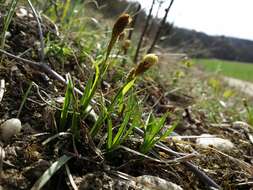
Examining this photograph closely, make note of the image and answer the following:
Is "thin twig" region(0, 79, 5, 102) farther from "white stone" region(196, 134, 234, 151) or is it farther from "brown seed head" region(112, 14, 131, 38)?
"white stone" region(196, 134, 234, 151)

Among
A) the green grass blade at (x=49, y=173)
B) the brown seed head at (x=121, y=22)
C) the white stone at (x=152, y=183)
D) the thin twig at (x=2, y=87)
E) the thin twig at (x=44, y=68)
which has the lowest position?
the white stone at (x=152, y=183)

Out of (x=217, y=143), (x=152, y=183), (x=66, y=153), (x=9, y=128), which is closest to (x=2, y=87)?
(x=9, y=128)

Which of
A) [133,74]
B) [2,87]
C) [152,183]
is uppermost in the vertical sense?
[133,74]

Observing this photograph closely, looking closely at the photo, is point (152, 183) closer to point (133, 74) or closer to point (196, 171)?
point (196, 171)

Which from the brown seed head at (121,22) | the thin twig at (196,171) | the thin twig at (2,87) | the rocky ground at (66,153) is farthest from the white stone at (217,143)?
the thin twig at (2,87)

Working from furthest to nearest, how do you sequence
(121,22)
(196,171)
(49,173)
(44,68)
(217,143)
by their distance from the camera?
1. (217,143)
2. (44,68)
3. (196,171)
4. (121,22)
5. (49,173)

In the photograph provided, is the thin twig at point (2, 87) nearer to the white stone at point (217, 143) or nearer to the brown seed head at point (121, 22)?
the brown seed head at point (121, 22)
